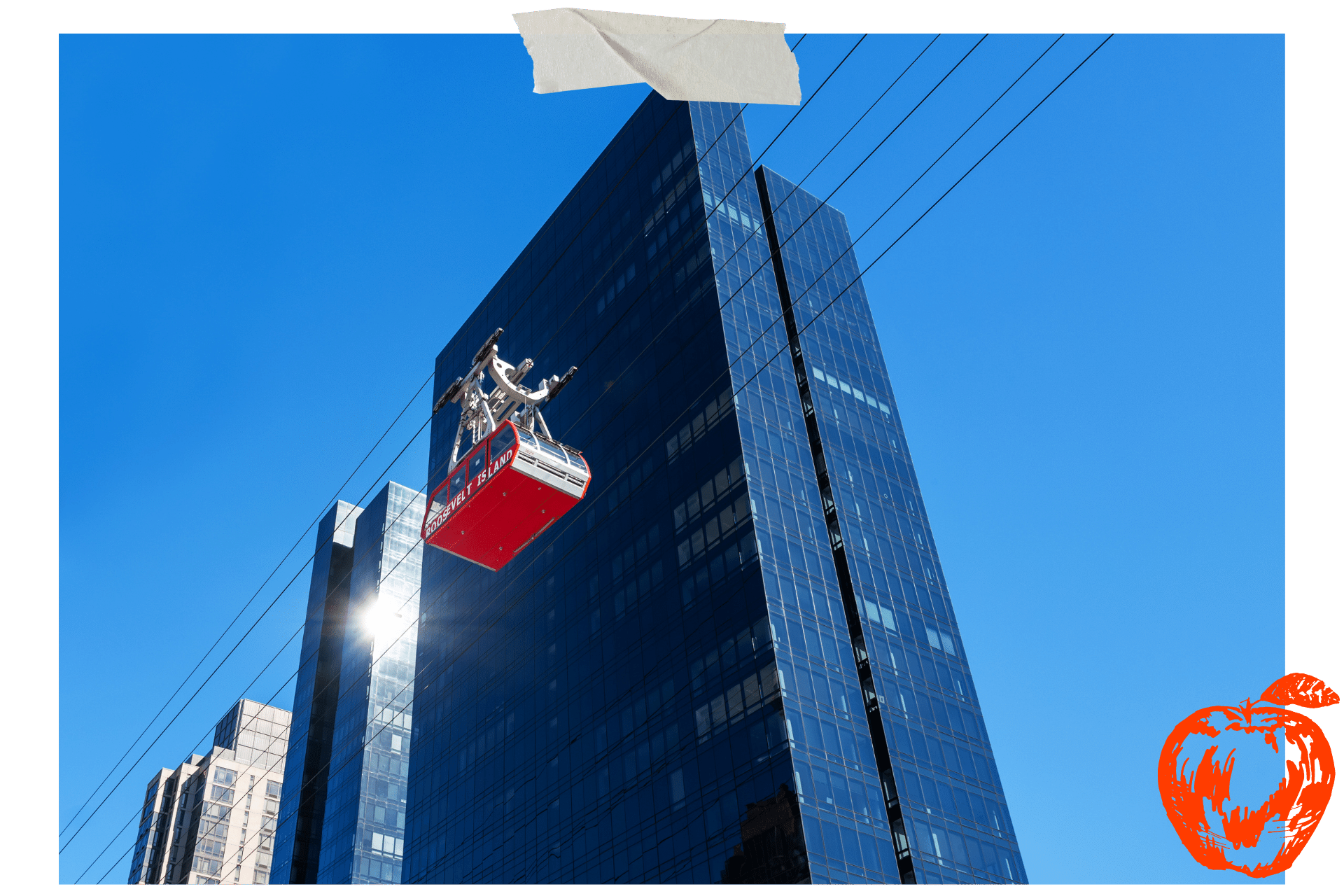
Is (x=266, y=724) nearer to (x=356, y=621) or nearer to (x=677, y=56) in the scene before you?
(x=356, y=621)

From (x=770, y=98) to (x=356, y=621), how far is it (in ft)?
487

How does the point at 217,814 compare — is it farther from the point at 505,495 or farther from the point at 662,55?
the point at 662,55

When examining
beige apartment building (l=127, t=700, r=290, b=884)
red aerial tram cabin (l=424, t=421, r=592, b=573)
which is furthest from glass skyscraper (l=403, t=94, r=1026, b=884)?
beige apartment building (l=127, t=700, r=290, b=884)

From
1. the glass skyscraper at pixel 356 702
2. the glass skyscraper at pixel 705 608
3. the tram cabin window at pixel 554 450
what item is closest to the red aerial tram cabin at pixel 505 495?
the tram cabin window at pixel 554 450

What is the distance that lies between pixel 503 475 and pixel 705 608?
1834 inches

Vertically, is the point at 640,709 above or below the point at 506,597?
below

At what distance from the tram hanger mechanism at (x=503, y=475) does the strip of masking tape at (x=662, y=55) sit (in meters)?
20.2

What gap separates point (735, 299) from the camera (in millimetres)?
94062

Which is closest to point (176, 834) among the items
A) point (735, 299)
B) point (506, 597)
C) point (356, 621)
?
point (356, 621)

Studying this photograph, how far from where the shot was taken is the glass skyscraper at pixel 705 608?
224 feet

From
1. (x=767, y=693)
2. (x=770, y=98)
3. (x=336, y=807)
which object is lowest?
(x=770, y=98)

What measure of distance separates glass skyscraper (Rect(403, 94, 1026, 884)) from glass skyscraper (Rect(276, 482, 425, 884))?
826 inches
